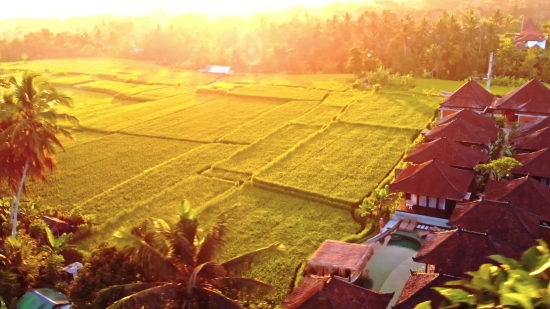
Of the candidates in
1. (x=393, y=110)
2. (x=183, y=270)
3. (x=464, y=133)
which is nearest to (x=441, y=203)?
(x=464, y=133)

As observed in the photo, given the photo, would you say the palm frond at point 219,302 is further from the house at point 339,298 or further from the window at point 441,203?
the window at point 441,203

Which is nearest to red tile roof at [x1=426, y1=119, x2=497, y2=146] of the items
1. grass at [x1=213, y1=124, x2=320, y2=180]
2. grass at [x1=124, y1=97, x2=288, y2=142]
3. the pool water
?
the pool water

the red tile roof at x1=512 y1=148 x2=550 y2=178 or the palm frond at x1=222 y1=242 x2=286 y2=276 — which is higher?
the palm frond at x1=222 y1=242 x2=286 y2=276

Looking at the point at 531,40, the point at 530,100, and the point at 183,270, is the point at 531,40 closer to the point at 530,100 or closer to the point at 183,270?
the point at 530,100

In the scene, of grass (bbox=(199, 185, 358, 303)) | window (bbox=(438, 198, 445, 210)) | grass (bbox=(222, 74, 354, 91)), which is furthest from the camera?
grass (bbox=(222, 74, 354, 91))

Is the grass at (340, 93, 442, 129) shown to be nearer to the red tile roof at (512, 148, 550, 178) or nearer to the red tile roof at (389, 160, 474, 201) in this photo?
the red tile roof at (512, 148, 550, 178)
